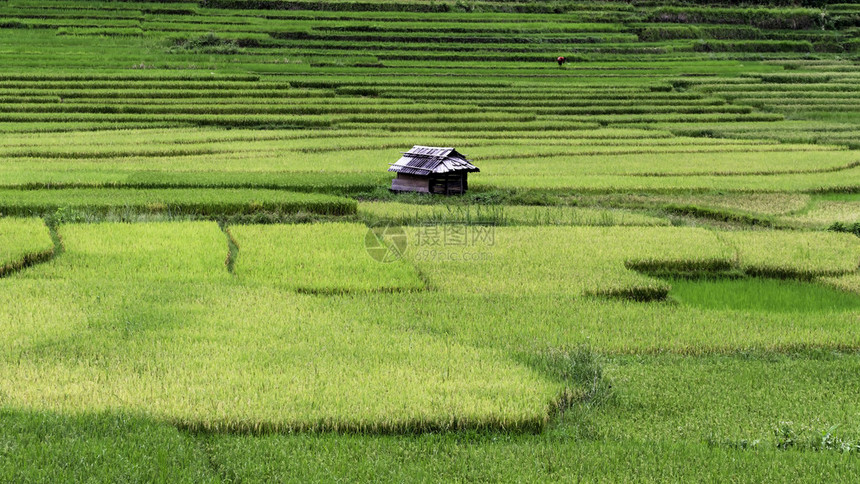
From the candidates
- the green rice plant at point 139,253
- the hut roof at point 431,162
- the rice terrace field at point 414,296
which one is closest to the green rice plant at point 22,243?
the rice terrace field at point 414,296

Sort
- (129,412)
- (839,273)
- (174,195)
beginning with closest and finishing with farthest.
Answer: (129,412), (839,273), (174,195)

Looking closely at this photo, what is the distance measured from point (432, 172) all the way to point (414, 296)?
6934 mm

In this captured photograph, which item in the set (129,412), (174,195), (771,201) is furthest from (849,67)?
(129,412)

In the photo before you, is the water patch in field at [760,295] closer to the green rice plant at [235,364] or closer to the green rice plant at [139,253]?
the green rice plant at [235,364]

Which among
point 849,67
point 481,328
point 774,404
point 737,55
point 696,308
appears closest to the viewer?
point 774,404

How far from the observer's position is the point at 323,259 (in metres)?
10.7

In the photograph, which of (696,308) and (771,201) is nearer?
(696,308)

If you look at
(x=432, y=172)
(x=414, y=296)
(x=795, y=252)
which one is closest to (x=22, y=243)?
(x=414, y=296)

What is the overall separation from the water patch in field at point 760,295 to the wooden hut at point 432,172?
237 inches

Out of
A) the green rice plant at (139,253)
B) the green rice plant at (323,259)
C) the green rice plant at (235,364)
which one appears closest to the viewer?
the green rice plant at (235,364)

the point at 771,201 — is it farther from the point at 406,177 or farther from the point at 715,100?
the point at 715,100

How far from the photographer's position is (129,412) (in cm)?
580

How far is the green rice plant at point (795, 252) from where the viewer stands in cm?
1130

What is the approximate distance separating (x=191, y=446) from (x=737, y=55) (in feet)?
148
